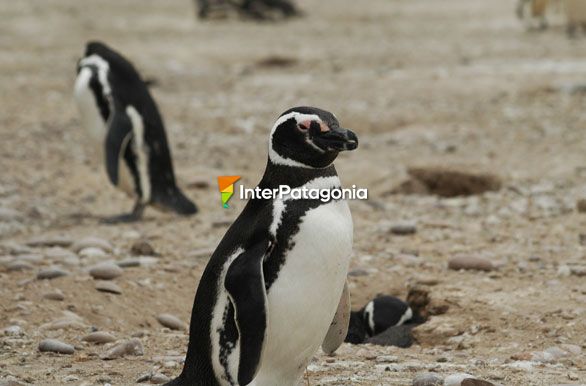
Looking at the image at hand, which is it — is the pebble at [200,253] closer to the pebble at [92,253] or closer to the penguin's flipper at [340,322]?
the pebble at [92,253]

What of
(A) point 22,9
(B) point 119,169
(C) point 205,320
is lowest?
(A) point 22,9

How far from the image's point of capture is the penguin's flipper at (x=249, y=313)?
126 inches

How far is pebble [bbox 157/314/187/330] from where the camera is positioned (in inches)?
187

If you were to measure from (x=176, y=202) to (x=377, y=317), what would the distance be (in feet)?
8.47

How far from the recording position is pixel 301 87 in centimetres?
1220

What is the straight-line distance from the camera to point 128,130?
7.63 metres

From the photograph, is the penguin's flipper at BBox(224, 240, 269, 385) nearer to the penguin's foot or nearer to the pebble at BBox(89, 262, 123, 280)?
the pebble at BBox(89, 262, 123, 280)

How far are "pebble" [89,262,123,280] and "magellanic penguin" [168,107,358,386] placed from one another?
1.78 meters

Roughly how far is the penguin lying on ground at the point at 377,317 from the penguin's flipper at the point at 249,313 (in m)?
1.78

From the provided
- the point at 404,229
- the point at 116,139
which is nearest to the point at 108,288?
the point at 404,229

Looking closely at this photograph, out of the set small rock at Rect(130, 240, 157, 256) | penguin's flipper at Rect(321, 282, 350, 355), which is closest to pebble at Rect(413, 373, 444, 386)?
penguin's flipper at Rect(321, 282, 350, 355)

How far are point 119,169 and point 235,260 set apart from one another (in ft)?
14.4

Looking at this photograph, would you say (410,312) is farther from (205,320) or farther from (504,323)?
(205,320)

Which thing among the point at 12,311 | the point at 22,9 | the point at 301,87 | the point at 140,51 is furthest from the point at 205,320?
the point at 22,9
